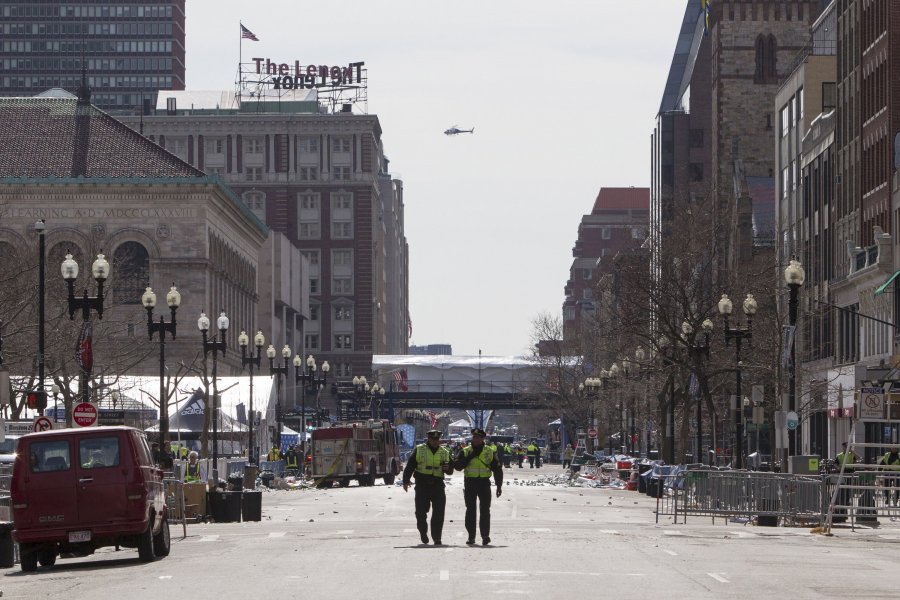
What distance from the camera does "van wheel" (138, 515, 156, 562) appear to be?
24.8m

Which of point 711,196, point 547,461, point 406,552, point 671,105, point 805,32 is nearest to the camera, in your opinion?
point 406,552

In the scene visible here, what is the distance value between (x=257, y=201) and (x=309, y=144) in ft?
26.1

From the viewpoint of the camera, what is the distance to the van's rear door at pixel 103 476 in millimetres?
24219

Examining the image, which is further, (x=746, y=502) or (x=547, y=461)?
(x=547, y=461)

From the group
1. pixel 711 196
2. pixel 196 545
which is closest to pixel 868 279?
pixel 711 196

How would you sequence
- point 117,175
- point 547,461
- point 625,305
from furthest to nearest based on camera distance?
point 547,461, point 117,175, point 625,305

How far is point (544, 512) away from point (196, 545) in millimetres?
14861

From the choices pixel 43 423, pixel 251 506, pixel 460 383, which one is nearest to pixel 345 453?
pixel 251 506

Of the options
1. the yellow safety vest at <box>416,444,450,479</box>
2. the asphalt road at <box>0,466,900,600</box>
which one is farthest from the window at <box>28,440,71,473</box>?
the yellow safety vest at <box>416,444,450,479</box>

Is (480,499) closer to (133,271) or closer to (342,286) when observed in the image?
(133,271)

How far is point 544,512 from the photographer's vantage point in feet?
139

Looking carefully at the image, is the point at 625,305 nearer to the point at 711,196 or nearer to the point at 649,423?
the point at 711,196

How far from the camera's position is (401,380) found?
168 meters

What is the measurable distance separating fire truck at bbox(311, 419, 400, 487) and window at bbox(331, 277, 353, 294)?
118m
